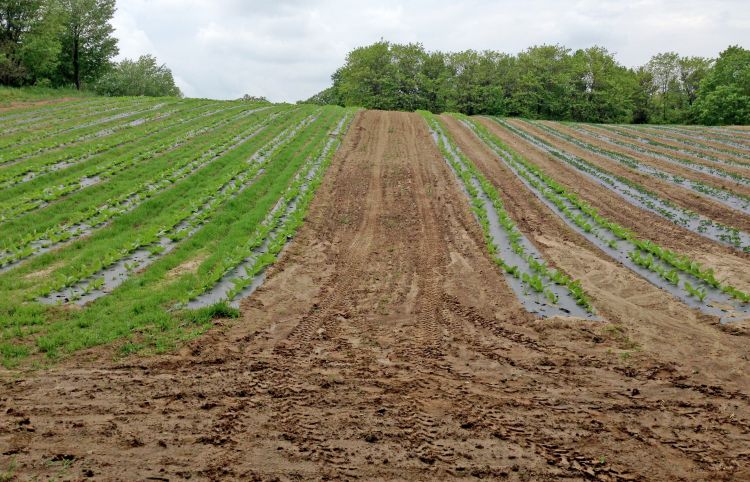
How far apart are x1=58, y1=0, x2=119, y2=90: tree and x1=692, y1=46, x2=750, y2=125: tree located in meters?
67.0

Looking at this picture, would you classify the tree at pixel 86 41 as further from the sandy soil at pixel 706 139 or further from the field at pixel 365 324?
the sandy soil at pixel 706 139

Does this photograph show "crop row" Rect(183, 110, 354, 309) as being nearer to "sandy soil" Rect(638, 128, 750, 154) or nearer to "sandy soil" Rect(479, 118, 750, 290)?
"sandy soil" Rect(479, 118, 750, 290)

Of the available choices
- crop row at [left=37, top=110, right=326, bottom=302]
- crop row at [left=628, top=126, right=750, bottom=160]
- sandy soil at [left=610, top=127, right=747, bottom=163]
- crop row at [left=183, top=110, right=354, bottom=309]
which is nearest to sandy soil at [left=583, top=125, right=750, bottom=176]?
sandy soil at [left=610, top=127, right=747, bottom=163]

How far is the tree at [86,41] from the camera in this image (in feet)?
151

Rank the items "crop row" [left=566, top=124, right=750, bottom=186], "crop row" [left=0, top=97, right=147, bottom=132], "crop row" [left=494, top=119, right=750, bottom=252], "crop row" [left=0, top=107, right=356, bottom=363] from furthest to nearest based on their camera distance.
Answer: "crop row" [left=0, top=97, right=147, bottom=132] → "crop row" [left=566, top=124, right=750, bottom=186] → "crop row" [left=494, top=119, right=750, bottom=252] → "crop row" [left=0, top=107, right=356, bottom=363]

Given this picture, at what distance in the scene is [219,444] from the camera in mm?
4660

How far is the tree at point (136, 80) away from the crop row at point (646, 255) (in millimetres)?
50088

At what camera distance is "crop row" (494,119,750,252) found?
12.2 metres

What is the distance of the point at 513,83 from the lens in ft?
189

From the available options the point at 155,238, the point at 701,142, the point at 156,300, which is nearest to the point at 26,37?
the point at 155,238

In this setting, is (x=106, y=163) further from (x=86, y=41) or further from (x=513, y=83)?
(x=513, y=83)

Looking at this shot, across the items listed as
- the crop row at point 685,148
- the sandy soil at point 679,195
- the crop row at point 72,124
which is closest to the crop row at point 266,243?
the sandy soil at point 679,195

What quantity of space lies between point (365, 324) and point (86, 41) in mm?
55565

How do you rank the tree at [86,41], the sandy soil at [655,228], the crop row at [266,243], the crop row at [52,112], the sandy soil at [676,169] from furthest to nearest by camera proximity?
the tree at [86,41]
the crop row at [52,112]
the sandy soil at [676,169]
the sandy soil at [655,228]
the crop row at [266,243]
